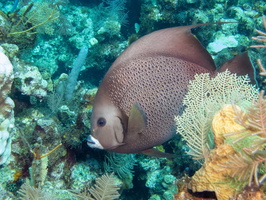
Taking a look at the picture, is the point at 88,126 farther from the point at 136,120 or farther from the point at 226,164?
the point at 226,164

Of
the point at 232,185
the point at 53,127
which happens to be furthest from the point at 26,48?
the point at 232,185

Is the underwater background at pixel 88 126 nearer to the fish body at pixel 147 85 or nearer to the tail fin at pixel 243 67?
the tail fin at pixel 243 67

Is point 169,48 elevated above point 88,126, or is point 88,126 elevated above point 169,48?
point 169,48

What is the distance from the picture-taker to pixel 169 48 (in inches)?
90.2

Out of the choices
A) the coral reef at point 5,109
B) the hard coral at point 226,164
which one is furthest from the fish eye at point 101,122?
the hard coral at point 226,164

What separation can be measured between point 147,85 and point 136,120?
380 millimetres

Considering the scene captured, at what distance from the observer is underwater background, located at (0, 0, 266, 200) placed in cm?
140

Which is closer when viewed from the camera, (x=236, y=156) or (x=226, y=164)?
(x=236, y=156)

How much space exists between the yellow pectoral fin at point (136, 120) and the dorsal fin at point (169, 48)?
535 millimetres

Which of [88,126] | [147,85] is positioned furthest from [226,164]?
[88,126]

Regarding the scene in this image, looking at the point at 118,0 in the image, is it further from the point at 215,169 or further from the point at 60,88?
the point at 215,169

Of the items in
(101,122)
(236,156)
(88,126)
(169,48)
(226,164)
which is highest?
(169,48)

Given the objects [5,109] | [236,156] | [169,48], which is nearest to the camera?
[236,156]

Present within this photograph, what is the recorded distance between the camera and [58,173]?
3.05 metres
